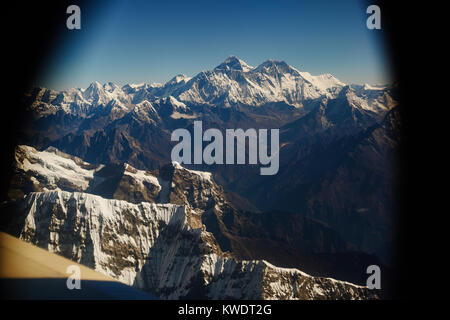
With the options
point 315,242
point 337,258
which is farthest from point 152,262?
point 315,242

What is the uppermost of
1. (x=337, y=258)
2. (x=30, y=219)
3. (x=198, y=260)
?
(x=30, y=219)

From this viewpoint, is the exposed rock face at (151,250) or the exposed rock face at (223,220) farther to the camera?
the exposed rock face at (223,220)

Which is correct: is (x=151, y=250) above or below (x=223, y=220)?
Result: below

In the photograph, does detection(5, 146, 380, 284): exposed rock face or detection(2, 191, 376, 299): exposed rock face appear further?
detection(5, 146, 380, 284): exposed rock face

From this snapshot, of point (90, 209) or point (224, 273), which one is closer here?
point (224, 273)

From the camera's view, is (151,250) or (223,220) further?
(223,220)

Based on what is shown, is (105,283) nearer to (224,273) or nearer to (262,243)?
(224,273)
